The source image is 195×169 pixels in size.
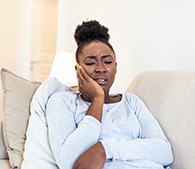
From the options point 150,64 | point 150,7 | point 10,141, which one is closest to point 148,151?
A: point 10,141

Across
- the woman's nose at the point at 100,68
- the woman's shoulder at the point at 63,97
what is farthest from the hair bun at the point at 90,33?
the woman's shoulder at the point at 63,97

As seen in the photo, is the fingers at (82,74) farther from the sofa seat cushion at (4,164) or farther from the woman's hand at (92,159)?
the sofa seat cushion at (4,164)

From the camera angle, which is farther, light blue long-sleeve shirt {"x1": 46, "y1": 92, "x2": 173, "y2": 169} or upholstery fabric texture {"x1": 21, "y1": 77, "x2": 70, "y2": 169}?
upholstery fabric texture {"x1": 21, "y1": 77, "x2": 70, "y2": 169}

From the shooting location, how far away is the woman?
107 centimetres

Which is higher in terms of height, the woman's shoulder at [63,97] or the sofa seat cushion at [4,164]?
the woman's shoulder at [63,97]

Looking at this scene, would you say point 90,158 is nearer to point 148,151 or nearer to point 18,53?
point 148,151

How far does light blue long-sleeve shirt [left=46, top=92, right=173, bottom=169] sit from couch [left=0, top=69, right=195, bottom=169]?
48mm

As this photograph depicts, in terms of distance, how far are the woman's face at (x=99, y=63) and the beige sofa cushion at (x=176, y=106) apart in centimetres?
23

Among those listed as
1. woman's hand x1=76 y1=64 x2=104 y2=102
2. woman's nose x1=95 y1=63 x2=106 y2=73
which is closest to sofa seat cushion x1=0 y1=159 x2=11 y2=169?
woman's hand x1=76 y1=64 x2=104 y2=102

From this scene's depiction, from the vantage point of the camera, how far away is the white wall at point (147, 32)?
62.6 inches

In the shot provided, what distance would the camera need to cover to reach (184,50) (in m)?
1.59

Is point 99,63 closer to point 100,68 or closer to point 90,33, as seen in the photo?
point 100,68

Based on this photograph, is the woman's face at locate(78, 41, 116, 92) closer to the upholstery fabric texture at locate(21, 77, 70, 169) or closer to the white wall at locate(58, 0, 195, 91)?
the upholstery fabric texture at locate(21, 77, 70, 169)

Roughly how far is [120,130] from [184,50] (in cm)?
62
